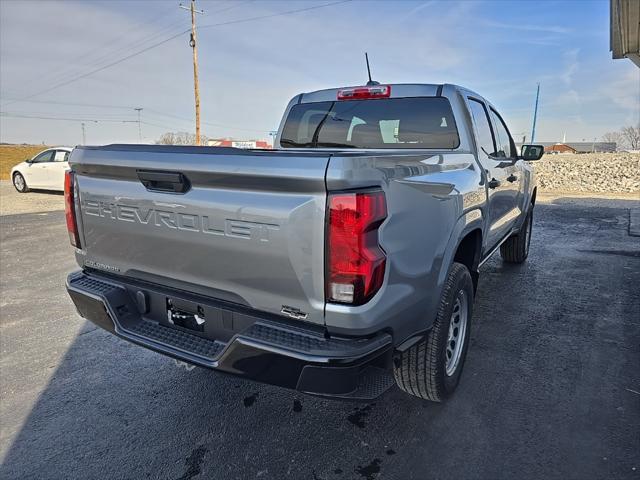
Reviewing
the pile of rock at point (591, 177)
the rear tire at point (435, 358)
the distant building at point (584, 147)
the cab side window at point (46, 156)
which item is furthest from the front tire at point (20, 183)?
the distant building at point (584, 147)

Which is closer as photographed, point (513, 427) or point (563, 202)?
point (513, 427)

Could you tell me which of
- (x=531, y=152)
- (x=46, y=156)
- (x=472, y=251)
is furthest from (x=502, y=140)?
(x=46, y=156)

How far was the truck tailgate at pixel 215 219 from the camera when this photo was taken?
6.10ft

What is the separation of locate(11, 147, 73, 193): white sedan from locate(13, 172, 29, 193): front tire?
0.16m

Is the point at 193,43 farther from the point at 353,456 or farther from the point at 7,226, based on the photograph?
the point at 353,456

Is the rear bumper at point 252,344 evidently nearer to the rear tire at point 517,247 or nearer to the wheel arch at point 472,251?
the wheel arch at point 472,251

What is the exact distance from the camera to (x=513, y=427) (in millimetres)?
2574

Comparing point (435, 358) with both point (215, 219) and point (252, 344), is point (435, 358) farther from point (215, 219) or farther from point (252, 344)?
point (215, 219)

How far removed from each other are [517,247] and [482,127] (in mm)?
2677

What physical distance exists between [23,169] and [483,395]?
54.7ft

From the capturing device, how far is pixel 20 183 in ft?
50.5

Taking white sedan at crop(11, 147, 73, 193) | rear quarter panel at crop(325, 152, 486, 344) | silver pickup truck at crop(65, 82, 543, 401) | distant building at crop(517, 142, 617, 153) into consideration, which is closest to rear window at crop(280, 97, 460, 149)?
silver pickup truck at crop(65, 82, 543, 401)

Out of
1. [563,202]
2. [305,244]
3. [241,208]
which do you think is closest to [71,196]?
[241,208]

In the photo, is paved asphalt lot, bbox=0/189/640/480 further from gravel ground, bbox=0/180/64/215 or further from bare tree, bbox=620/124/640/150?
bare tree, bbox=620/124/640/150
